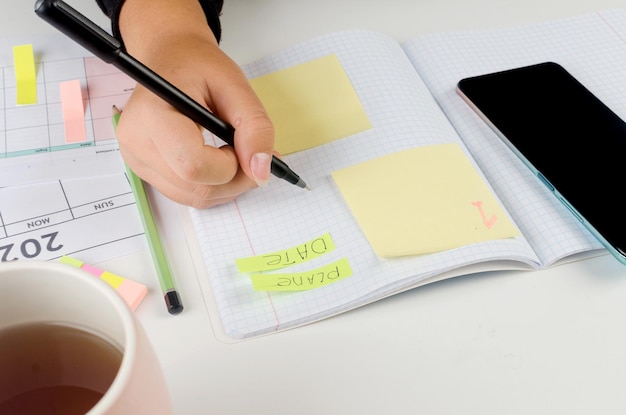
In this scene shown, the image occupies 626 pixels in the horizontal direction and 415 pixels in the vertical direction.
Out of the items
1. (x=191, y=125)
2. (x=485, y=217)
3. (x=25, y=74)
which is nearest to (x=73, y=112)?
(x=25, y=74)

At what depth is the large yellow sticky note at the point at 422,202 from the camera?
0.56 m

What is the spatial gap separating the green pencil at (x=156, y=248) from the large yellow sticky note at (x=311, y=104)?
139 mm

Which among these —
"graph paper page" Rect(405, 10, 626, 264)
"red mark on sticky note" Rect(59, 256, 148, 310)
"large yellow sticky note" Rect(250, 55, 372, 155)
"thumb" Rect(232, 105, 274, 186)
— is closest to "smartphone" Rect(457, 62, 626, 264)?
"graph paper page" Rect(405, 10, 626, 264)

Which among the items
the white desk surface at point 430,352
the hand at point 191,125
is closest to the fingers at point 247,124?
the hand at point 191,125

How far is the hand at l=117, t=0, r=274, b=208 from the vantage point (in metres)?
0.54

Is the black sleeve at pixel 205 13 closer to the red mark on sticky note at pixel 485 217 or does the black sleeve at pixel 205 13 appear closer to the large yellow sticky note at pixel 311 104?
the large yellow sticky note at pixel 311 104

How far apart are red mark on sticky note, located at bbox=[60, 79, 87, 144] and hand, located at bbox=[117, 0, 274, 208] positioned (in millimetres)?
85

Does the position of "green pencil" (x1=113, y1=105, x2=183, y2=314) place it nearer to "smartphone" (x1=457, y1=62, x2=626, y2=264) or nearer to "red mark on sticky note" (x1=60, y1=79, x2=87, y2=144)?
"red mark on sticky note" (x1=60, y1=79, x2=87, y2=144)

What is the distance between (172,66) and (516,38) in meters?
0.42

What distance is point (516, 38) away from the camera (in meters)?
0.78

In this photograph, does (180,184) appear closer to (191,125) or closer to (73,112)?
(191,125)

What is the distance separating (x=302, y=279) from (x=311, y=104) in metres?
0.22

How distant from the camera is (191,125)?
0.54 metres

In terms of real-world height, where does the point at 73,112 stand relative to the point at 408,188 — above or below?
above
